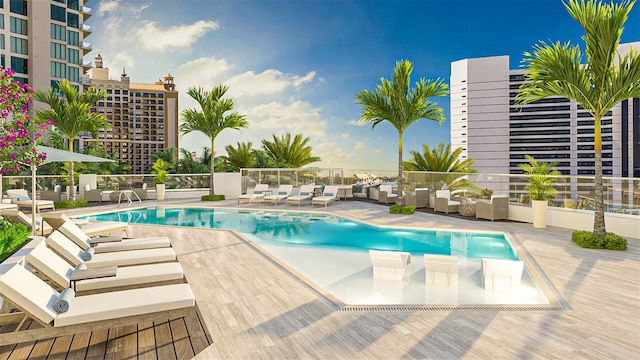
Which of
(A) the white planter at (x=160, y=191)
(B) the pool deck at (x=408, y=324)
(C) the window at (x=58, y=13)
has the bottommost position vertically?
(B) the pool deck at (x=408, y=324)

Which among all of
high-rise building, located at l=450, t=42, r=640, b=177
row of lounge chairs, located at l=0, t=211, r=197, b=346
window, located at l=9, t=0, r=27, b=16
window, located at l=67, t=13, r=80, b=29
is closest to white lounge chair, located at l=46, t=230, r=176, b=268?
row of lounge chairs, located at l=0, t=211, r=197, b=346

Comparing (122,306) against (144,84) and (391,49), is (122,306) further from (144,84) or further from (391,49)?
(144,84)

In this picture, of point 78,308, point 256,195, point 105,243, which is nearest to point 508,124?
point 256,195

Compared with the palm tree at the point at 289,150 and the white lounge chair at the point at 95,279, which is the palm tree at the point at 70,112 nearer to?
the white lounge chair at the point at 95,279

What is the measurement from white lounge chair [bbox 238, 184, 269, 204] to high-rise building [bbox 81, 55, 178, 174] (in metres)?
73.9

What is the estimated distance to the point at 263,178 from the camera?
702 inches

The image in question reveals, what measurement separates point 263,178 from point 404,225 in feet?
30.2

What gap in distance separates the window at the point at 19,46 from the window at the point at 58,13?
3992mm

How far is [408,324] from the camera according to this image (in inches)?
146

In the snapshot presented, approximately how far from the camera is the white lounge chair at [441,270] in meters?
5.31

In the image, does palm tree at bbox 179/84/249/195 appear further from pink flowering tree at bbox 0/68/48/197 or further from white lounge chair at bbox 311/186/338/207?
pink flowering tree at bbox 0/68/48/197

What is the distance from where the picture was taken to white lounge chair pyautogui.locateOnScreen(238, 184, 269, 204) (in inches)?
601

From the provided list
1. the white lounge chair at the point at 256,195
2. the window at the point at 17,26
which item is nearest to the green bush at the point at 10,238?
the white lounge chair at the point at 256,195

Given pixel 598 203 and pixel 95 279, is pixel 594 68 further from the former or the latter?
pixel 95 279
